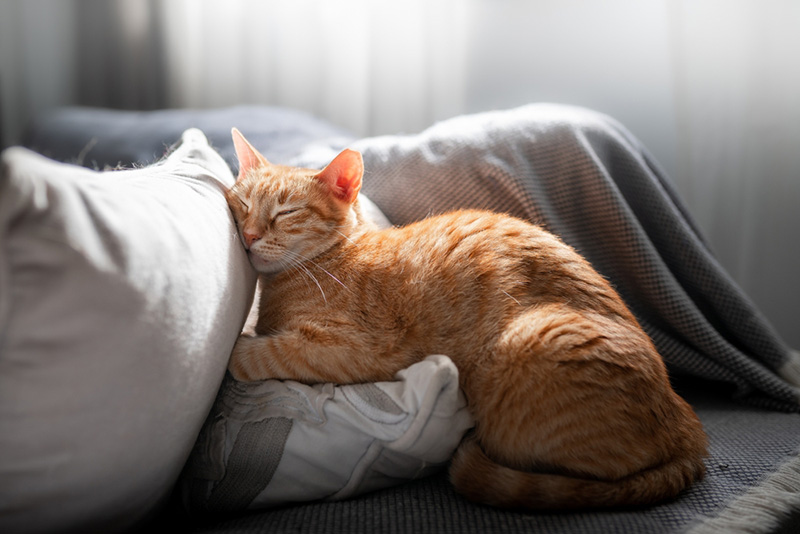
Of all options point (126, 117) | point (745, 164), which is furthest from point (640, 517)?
point (126, 117)

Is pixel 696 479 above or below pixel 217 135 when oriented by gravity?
below

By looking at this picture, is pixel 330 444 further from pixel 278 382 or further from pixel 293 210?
pixel 293 210

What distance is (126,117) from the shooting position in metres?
2.34

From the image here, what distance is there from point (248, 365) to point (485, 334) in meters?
0.41

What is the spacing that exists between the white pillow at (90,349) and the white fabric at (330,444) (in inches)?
3.7

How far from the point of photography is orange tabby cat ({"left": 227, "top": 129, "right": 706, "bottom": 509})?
870mm

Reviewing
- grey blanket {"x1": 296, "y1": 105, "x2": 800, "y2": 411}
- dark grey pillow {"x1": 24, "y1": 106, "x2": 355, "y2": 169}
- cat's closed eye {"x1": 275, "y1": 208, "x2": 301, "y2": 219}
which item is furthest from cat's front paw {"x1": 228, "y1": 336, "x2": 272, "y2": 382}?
dark grey pillow {"x1": 24, "y1": 106, "x2": 355, "y2": 169}

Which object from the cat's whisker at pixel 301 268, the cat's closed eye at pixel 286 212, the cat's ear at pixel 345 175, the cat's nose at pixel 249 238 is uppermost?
the cat's ear at pixel 345 175

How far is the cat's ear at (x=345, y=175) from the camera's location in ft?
3.76

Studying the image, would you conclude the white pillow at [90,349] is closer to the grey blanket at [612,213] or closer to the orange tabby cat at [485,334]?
the orange tabby cat at [485,334]

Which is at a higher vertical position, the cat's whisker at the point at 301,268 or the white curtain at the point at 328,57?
the white curtain at the point at 328,57

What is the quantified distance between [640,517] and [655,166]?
3.33 ft

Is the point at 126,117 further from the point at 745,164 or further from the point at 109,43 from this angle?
the point at 745,164

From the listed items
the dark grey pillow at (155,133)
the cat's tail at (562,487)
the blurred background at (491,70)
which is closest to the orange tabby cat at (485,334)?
the cat's tail at (562,487)
